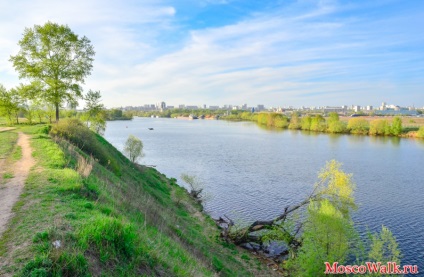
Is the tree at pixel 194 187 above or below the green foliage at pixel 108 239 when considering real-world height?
below

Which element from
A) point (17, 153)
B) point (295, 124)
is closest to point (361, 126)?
point (295, 124)

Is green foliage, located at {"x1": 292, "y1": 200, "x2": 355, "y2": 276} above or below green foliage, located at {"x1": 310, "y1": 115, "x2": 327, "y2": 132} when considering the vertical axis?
below

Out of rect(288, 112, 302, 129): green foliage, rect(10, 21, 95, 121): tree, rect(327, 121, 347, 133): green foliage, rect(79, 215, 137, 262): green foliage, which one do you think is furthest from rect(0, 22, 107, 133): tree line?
rect(288, 112, 302, 129): green foliage

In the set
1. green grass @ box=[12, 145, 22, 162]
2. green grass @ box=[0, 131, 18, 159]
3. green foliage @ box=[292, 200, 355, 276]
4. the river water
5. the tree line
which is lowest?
the river water

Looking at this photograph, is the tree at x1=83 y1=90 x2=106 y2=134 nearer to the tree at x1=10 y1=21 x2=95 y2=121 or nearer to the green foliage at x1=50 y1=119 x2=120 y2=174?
the tree at x1=10 y1=21 x2=95 y2=121

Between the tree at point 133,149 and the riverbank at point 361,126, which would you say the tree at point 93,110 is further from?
the riverbank at point 361,126

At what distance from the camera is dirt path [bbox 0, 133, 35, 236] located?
828 cm

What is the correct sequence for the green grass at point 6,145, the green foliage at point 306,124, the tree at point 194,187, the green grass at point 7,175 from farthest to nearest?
the green foliage at point 306,124 < the tree at point 194,187 < the green grass at point 6,145 < the green grass at point 7,175

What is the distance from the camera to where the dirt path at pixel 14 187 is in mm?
8281

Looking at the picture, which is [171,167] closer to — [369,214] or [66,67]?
[66,67]

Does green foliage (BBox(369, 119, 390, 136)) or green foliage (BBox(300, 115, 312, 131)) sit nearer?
green foliage (BBox(369, 119, 390, 136))

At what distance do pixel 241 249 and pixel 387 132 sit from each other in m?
97.8

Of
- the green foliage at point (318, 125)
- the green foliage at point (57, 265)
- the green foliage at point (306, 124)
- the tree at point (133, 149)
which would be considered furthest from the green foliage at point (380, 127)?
the green foliage at point (57, 265)

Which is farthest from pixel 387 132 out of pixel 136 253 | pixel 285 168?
pixel 136 253
